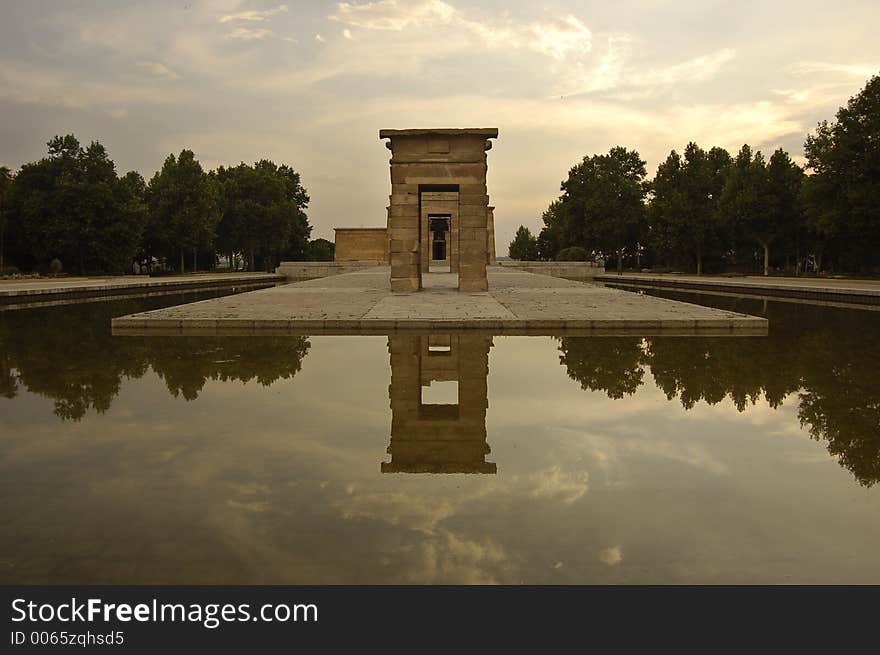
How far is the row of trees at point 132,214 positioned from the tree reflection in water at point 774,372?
39225 mm

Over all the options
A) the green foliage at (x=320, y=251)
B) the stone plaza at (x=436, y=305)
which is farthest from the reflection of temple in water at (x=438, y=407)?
the green foliage at (x=320, y=251)

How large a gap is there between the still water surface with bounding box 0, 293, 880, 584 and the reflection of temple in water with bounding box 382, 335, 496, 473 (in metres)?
0.03

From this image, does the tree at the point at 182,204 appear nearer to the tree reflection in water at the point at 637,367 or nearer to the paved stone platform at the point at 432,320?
the paved stone platform at the point at 432,320

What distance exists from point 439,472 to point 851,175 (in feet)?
130

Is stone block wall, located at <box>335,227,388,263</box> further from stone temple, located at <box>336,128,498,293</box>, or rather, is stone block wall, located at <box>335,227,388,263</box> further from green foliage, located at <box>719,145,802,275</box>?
stone temple, located at <box>336,128,498,293</box>

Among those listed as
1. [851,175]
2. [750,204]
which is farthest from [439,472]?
[750,204]

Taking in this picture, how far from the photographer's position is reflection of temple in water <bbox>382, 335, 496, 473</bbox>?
4.52 m

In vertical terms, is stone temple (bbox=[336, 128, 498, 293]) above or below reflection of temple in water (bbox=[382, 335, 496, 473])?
above

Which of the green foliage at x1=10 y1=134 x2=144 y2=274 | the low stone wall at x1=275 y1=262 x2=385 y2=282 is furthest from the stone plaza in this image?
the low stone wall at x1=275 y1=262 x2=385 y2=282

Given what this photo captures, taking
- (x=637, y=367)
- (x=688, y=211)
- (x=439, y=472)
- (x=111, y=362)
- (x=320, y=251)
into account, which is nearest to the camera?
(x=439, y=472)

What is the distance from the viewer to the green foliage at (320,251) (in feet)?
272

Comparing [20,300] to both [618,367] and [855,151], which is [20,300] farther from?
[855,151]

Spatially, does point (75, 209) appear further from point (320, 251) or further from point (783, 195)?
point (320, 251)

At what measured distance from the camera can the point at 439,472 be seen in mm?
4277
